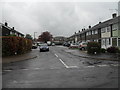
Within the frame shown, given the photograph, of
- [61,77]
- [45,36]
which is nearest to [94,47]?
[61,77]

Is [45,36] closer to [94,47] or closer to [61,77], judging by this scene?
[94,47]

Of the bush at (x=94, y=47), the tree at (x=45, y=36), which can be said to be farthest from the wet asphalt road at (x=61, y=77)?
the tree at (x=45, y=36)

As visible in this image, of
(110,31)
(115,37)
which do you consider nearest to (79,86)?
(115,37)

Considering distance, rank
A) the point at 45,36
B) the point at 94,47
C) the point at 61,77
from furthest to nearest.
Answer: the point at 45,36 → the point at 94,47 → the point at 61,77

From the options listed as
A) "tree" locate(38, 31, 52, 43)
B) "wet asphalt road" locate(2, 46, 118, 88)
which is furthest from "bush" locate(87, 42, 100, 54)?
"tree" locate(38, 31, 52, 43)

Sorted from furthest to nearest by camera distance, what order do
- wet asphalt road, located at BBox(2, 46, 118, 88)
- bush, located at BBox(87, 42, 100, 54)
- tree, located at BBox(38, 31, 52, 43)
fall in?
tree, located at BBox(38, 31, 52, 43) → bush, located at BBox(87, 42, 100, 54) → wet asphalt road, located at BBox(2, 46, 118, 88)

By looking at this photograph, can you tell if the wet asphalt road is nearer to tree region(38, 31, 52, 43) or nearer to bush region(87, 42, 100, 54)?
bush region(87, 42, 100, 54)

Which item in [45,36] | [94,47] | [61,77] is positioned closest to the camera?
[61,77]

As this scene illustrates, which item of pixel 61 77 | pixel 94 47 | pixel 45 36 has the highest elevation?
pixel 45 36

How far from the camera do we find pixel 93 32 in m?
47.6

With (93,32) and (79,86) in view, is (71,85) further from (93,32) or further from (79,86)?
(93,32)

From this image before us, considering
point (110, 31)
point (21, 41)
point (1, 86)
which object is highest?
point (110, 31)

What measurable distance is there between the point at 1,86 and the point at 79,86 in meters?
3.12

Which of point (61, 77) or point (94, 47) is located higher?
point (94, 47)
